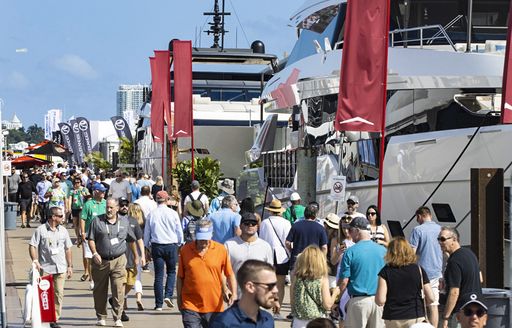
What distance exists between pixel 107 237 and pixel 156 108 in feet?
50.0

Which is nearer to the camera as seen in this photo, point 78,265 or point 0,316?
point 0,316

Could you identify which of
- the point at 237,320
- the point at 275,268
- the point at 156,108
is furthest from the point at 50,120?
the point at 237,320

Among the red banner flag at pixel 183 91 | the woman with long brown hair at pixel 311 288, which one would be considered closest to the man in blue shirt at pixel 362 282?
the woman with long brown hair at pixel 311 288

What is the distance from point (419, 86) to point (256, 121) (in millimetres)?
25666

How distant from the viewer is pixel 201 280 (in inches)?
449

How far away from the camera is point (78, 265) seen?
2456 centimetres

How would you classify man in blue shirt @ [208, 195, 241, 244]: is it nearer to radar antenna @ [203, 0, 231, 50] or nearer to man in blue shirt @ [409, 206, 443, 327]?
man in blue shirt @ [409, 206, 443, 327]

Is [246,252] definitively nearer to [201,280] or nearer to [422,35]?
[201,280]

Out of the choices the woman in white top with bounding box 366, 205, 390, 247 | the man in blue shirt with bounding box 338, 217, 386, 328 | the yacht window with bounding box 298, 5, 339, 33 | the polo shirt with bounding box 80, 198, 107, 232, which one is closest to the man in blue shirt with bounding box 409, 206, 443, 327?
the woman in white top with bounding box 366, 205, 390, 247

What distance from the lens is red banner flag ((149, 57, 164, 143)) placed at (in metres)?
30.1

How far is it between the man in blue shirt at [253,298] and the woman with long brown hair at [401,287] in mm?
3620

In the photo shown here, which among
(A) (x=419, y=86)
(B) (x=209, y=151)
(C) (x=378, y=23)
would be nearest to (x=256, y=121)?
Result: (B) (x=209, y=151)

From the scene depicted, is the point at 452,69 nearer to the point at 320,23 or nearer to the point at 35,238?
the point at 320,23

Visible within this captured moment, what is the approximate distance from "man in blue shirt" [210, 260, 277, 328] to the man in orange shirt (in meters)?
4.33
